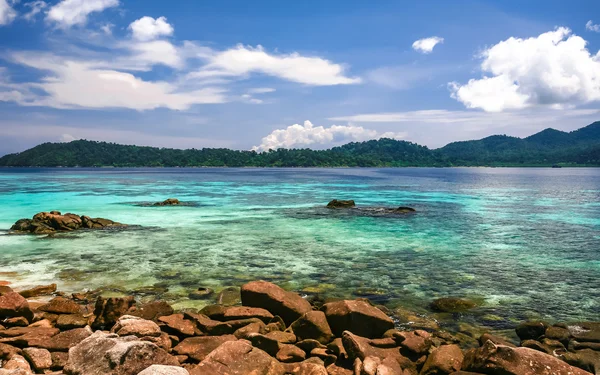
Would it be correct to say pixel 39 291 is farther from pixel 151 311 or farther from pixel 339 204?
pixel 339 204

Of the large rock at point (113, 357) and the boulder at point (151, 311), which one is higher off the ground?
the large rock at point (113, 357)

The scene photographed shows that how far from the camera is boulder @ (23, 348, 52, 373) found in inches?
365

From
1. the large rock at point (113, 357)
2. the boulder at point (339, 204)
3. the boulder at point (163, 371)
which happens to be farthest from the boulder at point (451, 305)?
the boulder at point (339, 204)

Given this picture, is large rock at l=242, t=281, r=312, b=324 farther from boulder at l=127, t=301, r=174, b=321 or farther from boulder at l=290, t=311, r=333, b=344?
boulder at l=127, t=301, r=174, b=321

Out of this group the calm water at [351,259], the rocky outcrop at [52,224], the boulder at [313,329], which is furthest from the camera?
the rocky outcrop at [52,224]

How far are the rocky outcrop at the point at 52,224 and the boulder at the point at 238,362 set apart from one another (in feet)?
94.5

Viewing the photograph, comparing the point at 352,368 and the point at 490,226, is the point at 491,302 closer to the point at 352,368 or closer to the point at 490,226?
the point at 352,368

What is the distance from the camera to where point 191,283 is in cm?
1798

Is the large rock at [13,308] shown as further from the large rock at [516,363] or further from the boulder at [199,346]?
the large rock at [516,363]

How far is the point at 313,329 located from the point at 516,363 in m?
5.19

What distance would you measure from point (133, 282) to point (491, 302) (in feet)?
51.6

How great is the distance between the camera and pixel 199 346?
10398 millimetres

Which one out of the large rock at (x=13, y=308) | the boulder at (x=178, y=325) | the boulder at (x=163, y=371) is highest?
the boulder at (x=163, y=371)

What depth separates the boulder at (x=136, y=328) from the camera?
1027cm
